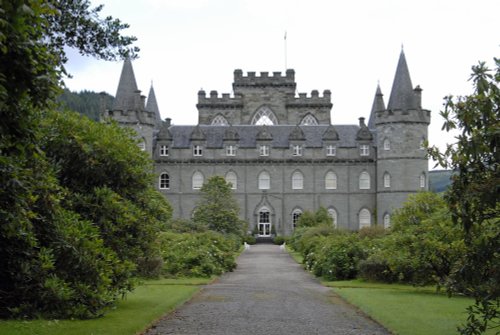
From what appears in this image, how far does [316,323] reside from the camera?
12695 millimetres

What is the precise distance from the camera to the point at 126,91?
58.0 metres

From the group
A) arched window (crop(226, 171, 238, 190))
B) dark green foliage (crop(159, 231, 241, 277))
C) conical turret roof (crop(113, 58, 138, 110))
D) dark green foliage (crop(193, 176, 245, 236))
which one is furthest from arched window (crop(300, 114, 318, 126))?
dark green foliage (crop(159, 231, 241, 277))

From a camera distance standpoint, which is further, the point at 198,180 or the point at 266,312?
the point at 198,180

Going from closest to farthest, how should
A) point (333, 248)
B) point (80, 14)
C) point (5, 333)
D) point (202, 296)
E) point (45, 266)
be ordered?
point (5, 333)
point (45, 266)
point (80, 14)
point (202, 296)
point (333, 248)

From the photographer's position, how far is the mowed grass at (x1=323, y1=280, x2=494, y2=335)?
1207 centimetres

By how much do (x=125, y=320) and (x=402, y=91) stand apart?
48.4 m

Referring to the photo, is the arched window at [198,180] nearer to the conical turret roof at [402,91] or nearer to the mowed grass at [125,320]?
the conical turret roof at [402,91]

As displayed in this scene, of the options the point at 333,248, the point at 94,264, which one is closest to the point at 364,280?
Result: the point at 333,248

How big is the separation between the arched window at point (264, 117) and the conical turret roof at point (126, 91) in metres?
14.4

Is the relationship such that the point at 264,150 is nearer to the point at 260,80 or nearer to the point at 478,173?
the point at 260,80

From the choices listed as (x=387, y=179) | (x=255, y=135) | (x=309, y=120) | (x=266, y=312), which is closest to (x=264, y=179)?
(x=255, y=135)

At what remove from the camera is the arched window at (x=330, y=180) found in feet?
196

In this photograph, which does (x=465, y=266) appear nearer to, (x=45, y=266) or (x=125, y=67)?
(x=45, y=266)

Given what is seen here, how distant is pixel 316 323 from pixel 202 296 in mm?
5593
